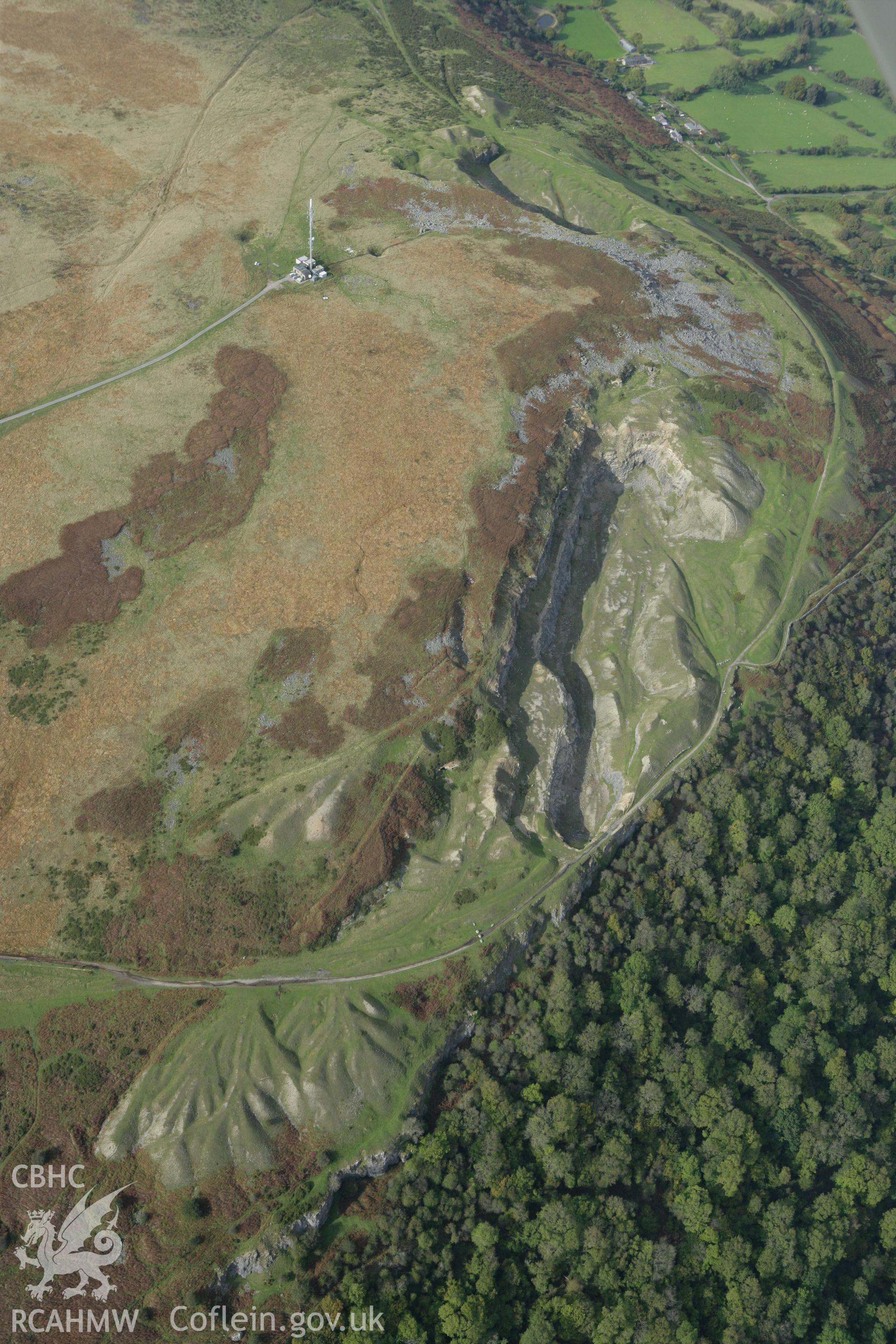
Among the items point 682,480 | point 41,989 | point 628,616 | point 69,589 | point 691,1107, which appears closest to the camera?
point 41,989

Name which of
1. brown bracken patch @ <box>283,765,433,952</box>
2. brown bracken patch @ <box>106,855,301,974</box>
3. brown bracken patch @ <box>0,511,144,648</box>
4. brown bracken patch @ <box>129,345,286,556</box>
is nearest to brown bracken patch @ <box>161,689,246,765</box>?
brown bracken patch @ <box>106,855,301,974</box>

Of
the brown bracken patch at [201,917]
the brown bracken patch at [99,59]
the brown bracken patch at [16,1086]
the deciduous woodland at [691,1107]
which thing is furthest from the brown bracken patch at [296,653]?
the brown bracken patch at [99,59]

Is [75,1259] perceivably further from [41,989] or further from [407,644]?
[407,644]

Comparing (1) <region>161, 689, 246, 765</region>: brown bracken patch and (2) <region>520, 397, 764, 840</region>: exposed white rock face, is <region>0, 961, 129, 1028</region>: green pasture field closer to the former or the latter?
(1) <region>161, 689, 246, 765</region>: brown bracken patch

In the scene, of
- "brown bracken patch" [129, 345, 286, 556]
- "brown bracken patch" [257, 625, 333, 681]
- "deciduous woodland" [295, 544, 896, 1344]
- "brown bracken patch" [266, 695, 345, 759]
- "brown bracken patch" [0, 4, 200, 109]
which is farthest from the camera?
"brown bracken patch" [0, 4, 200, 109]

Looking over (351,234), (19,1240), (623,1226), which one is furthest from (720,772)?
(351,234)

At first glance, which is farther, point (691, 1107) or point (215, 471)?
point (215, 471)

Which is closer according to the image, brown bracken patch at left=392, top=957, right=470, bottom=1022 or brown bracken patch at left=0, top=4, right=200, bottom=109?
brown bracken patch at left=392, top=957, right=470, bottom=1022

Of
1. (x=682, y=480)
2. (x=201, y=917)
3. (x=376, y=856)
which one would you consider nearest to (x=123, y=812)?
(x=201, y=917)
